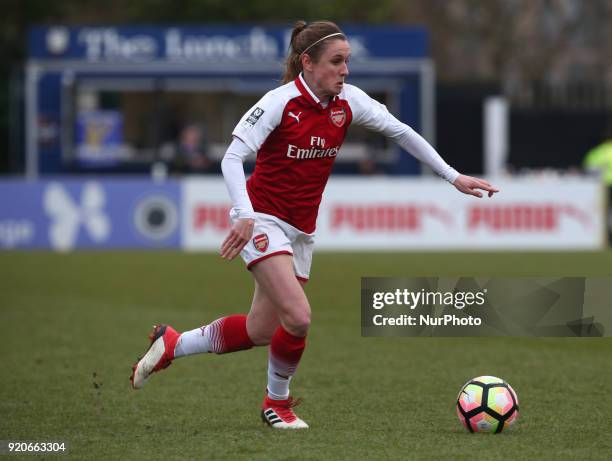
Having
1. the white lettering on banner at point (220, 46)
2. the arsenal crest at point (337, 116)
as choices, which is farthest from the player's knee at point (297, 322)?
the white lettering on banner at point (220, 46)

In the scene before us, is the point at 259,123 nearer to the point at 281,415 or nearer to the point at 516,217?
the point at 281,415

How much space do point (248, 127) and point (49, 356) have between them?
13.4 ft

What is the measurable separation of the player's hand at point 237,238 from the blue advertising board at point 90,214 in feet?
51.1

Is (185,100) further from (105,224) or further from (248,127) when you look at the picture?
(248,127)

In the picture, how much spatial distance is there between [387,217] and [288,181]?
15.2 metres

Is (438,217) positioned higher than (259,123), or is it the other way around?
(259,123)

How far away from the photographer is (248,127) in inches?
254

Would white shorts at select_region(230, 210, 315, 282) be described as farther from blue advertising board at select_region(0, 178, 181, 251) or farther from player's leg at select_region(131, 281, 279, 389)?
blue advertising board at select_region(0, 178, 181, 251)

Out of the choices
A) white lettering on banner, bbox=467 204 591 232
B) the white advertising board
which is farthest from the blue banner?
white lettering on banner, bbox=467 204 591 232

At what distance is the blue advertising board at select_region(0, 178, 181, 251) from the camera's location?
2178 centimetres

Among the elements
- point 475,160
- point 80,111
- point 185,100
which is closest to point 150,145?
point 80,111

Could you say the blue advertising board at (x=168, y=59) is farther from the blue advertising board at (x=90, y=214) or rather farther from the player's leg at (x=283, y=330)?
the player's leg at (x=283, y=330)

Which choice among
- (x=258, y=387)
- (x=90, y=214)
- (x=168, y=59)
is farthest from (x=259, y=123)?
(x=168, y=59)

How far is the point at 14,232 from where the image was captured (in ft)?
72.4
